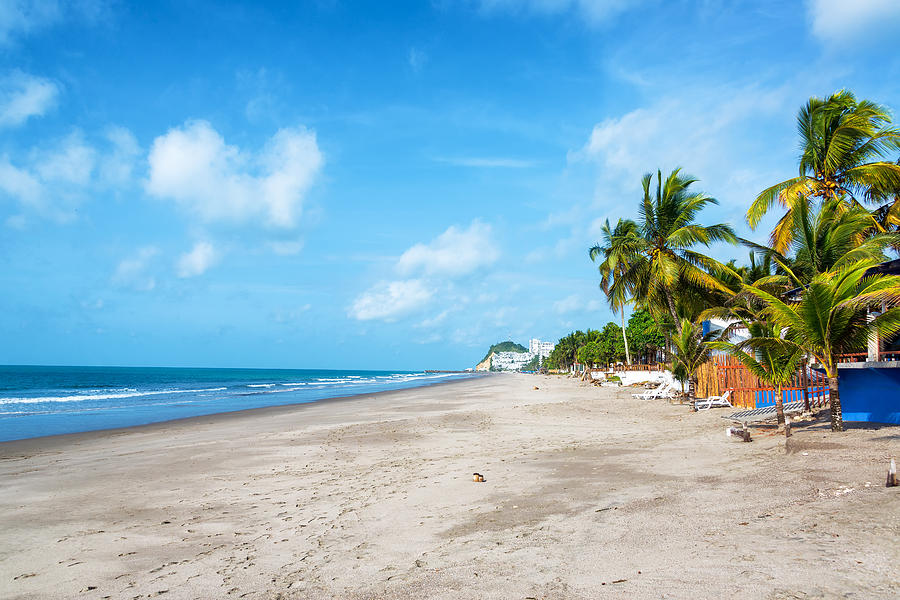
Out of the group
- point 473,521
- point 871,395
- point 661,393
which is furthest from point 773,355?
point 661,393

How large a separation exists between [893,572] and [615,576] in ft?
6.15

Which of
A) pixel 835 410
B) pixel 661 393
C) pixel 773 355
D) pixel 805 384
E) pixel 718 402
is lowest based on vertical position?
pixel 661 393

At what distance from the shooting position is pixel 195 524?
6355mm

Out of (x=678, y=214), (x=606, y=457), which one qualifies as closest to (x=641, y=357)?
(x=678, y=214)

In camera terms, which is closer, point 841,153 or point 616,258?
point 841,153

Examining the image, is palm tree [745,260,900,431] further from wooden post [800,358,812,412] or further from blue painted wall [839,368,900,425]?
wooden post [800,358,812,412]

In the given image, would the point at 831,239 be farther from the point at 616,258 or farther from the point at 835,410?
the point at 616,258

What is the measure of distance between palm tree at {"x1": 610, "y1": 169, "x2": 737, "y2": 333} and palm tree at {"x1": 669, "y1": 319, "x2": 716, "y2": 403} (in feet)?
2.13

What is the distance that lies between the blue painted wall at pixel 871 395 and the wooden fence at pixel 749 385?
1665 millimetres

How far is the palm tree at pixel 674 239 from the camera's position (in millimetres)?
21750

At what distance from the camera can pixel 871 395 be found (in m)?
11.0

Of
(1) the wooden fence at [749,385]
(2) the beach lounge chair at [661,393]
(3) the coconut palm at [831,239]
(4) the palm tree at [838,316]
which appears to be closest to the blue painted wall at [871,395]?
(4) the palm tree at [838,316]

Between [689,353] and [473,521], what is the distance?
1744 cm

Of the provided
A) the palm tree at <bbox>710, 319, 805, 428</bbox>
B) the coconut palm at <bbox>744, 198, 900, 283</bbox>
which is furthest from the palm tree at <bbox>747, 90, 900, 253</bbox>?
the palm tree at <bbox>710, 319, 805, 428</bbox>
